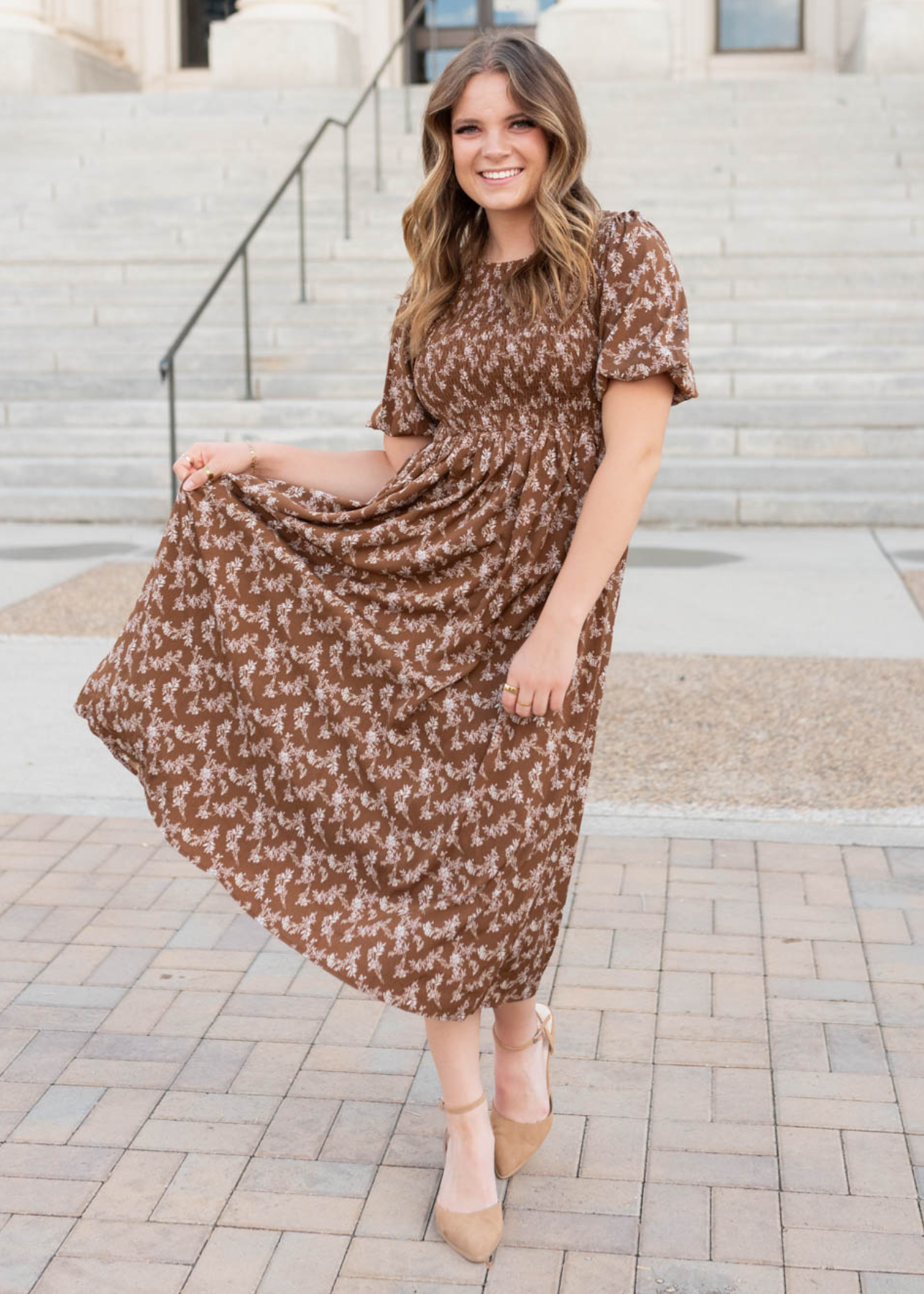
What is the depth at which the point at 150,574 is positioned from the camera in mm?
2828

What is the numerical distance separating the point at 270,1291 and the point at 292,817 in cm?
71

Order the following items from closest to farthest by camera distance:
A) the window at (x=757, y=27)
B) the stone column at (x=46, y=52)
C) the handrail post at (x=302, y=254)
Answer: the handrail post at (x=302, y=254), the stone column at (x=46, y=52), the window at (x=757, y=27)

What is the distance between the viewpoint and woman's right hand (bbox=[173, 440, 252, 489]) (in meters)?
2.75

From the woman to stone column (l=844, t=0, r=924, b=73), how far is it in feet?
52.6

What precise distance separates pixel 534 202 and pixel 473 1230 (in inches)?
62.7

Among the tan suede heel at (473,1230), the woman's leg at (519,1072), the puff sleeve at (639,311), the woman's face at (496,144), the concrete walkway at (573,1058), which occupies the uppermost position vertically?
the woman's face at (496,144)

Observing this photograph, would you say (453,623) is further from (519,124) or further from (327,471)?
(519,124)

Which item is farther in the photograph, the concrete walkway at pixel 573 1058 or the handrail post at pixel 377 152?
the handrail post at pixel 377 152

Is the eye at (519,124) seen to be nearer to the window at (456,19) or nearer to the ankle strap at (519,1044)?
the ankle strap at (519,1044)

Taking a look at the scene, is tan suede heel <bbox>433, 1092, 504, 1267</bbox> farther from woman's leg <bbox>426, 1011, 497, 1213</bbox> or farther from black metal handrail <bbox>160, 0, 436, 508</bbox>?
black metal handrail <bbox>160, 0, 436, 508</bbox>

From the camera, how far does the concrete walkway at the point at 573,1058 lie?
2590 millimetres

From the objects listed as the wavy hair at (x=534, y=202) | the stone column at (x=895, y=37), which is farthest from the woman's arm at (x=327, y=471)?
the stone column at (x=895, y=37)

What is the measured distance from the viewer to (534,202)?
258 cm

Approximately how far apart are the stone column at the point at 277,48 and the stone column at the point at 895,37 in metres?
Answer: 5.77
